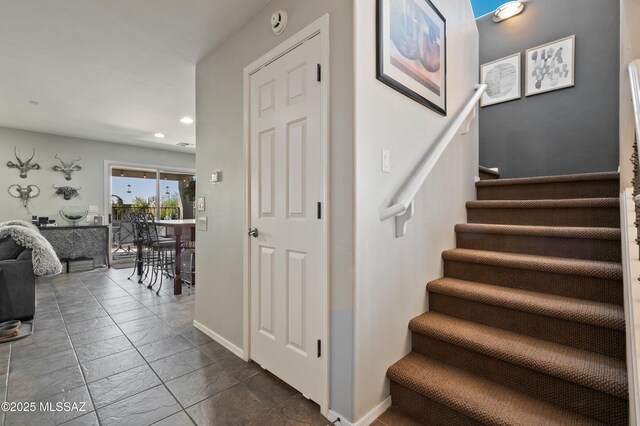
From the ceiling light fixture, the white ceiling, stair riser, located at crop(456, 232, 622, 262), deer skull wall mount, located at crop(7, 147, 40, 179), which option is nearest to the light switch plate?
stair riser, located at crop(456, 232, 622, 262)

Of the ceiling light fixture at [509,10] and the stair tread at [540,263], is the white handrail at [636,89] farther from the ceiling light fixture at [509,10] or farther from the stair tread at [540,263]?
the ceiling light fixture at [509,10]

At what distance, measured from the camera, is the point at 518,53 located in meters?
3.41

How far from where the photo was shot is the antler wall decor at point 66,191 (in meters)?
5.53

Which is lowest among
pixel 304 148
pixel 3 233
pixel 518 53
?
pixel 3 233

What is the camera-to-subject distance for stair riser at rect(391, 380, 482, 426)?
1366 mm

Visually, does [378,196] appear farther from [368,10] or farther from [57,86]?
[57,86]

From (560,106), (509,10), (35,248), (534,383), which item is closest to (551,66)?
(560,106)

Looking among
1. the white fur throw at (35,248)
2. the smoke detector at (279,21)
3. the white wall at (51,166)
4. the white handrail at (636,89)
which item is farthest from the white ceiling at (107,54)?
the white handrail at (636,89)

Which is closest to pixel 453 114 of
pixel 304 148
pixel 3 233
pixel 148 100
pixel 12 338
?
pixel 304 148

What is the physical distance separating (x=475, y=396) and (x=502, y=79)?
3600 mm

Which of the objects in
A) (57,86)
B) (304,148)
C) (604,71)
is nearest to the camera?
(304,148)

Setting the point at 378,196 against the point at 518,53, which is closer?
the point at 378,196

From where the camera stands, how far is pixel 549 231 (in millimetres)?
1888

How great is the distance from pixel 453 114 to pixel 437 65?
1.57ft
